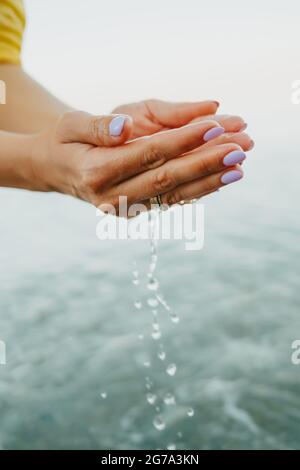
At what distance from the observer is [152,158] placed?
128 cm

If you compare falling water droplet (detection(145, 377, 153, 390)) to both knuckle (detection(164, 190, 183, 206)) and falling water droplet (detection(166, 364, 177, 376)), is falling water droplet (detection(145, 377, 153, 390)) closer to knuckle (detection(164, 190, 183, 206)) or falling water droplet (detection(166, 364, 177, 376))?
falling water droplet (detection(166, 364, 177, 376))

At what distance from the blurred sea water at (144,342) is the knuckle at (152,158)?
2.75m

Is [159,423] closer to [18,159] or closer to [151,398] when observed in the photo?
[151,398]

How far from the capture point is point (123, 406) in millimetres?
3848

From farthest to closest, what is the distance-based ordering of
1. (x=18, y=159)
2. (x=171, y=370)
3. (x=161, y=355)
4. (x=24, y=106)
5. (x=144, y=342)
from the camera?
(x=144, y=342) < (x=161, y=355) < (x=171, y=370) < (x=24, y=106) < (x=18, y=159)

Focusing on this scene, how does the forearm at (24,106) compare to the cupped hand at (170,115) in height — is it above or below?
above

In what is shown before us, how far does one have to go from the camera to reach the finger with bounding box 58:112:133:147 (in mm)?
1246

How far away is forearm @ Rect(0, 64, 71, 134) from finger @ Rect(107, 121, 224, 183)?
85 cm

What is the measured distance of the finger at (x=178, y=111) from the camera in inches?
64.0

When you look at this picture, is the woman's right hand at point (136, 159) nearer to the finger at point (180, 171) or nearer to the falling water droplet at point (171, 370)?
the finger at point (180, 171)

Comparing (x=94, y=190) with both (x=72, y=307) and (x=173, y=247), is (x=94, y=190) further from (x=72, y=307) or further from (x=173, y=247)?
(x=173, y=247)

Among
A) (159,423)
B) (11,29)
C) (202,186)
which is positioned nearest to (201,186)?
(202,186)

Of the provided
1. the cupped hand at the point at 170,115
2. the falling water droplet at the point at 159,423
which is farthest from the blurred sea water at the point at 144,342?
the cupped hand at the point at 170,115

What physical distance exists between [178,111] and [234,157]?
20.5 inches
